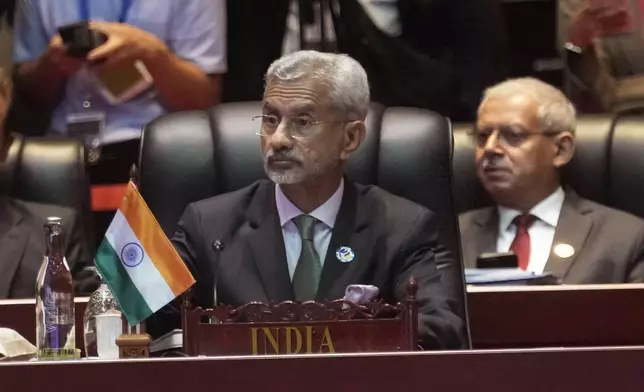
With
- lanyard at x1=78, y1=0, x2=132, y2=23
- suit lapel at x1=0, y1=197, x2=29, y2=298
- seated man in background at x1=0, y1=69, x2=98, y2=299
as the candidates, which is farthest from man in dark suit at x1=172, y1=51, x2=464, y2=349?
lanyard at x1=78, y1=0, x2=132, y2=23

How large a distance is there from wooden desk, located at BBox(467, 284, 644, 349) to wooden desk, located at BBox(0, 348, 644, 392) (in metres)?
1.06

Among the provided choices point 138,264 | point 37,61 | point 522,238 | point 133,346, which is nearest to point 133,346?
point 133,346

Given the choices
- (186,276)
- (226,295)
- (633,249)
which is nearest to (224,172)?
(226,295)

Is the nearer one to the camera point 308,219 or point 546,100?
point 308,219

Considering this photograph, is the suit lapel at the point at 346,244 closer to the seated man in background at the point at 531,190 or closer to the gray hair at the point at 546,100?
the seated man in background at the point at 531,190

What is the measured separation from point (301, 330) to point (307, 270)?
859 millimetres

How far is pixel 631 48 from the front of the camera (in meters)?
4.07

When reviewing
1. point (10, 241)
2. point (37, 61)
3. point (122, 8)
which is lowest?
point (10, 241)

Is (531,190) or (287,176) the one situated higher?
(287,176)

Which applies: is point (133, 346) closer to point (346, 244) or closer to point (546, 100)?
point (346, 244)

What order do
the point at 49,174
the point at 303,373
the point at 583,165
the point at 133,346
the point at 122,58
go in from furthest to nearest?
1. the point at 122,58
2. the point at 583,165
3. the point at 49,174
4. the point at 133,346
5. the point at 303,373

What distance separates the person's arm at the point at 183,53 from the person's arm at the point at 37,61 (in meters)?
0.11

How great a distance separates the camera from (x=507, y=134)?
3.72m

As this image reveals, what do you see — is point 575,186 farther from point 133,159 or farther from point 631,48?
point 133,159
